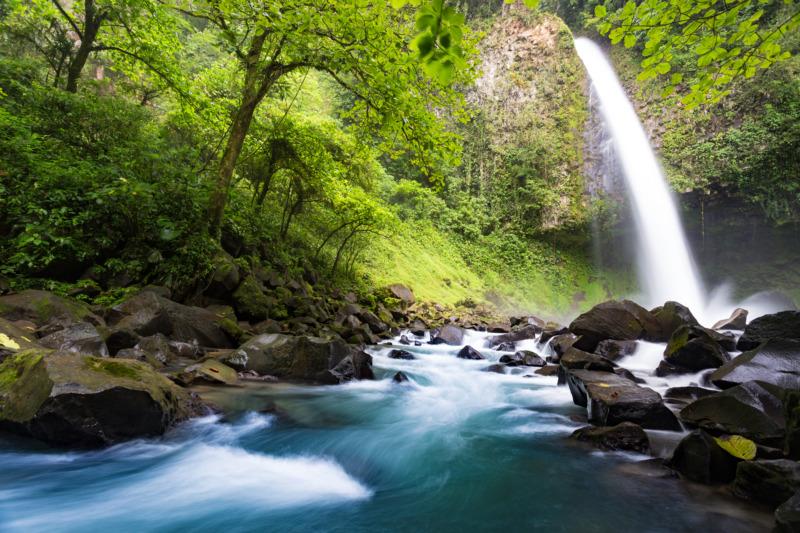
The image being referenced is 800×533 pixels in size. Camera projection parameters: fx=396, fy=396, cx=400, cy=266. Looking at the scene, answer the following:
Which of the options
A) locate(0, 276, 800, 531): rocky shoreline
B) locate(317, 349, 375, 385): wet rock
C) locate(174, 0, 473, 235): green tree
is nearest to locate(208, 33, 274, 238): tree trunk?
locate(174, 0, 473, 235): green tree

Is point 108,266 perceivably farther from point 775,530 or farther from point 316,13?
point 775,530

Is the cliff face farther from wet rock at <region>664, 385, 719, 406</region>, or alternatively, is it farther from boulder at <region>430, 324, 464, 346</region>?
wet rock at <region>664, 385, 719, 406</region>

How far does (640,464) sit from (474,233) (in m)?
24.8

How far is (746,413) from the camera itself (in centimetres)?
388

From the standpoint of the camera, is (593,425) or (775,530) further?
(593,425)

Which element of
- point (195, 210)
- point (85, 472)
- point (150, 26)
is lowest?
point (85, 472)

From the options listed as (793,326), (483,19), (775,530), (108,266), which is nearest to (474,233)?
(483,19)

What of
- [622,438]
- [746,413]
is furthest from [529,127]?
[622,438]

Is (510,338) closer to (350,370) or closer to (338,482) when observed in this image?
(350,370)

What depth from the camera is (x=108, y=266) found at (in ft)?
23.1

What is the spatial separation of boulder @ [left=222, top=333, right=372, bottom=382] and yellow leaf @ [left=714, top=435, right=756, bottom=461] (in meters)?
4.95

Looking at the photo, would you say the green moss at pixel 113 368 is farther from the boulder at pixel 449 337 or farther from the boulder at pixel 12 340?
the boulder at pixel 449 337

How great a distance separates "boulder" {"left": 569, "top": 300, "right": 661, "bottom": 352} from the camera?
891cm

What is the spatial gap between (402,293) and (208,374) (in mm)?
12464
